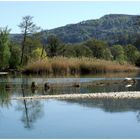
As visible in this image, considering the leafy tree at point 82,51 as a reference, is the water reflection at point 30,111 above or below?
below

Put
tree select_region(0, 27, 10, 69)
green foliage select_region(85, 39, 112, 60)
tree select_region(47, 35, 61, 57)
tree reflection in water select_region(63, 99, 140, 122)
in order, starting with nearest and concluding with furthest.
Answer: tree reflection in water select_region(63, 99, 140, 122), tree select_region(0, 27, 10, 69), tree select_region(47, 35, 61, 57), green foliage select_region(85, 39, 112, 60)

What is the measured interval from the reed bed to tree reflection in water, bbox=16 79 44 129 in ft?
85.1

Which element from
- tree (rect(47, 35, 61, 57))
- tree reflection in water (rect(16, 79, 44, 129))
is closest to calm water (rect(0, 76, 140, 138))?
tree reflection in water (rect(16, 79, 44, 129))

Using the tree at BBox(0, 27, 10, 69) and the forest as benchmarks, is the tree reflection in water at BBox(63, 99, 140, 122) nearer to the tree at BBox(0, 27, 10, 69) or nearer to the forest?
the forest

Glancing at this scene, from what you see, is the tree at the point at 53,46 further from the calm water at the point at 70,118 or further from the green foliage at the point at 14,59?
the calm water at the point at 70,118

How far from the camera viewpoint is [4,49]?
72938 millimetres

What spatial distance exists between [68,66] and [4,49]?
25.5m

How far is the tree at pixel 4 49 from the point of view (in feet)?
235

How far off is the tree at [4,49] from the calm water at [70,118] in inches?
1923

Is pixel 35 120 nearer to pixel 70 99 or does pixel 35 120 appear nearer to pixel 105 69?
pixel 70 99

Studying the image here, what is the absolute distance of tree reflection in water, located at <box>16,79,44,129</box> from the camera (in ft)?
54.4

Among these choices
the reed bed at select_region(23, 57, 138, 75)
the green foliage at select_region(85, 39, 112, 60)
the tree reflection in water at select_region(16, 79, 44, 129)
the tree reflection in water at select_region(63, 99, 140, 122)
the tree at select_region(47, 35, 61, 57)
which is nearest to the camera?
the tree reflection in water at select_region(16, 79, 44, 129)

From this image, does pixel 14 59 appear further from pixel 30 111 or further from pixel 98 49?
pixel 30 111

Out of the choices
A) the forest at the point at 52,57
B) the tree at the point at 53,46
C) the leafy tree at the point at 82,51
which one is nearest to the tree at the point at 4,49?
the forest at the point at 52,57
